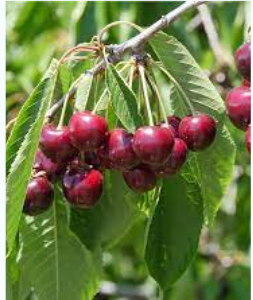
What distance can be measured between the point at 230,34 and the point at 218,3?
135 millimetres

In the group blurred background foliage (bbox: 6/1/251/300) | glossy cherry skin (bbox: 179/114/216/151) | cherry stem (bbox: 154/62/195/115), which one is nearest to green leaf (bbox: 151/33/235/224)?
cherry stem (bbox: 154/62/195/115)

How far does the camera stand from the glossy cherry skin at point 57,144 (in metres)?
1.88

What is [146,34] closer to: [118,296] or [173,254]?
[173,254]

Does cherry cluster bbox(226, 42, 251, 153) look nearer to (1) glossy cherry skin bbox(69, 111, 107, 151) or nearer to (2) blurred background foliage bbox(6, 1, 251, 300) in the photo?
(1) glossy cherry skin bbox(69, 111, 107, 151)

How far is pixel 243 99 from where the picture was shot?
5.75 feet

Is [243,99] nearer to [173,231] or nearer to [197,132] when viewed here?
[197,132]

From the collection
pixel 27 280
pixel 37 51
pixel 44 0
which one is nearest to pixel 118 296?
pixel 37 51

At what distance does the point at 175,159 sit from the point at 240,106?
0.18 m

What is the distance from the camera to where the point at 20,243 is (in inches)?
85.7

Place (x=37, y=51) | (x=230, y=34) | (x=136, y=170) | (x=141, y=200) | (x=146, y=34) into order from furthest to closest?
(x=37, y=51), (x=230, y=34), (x=141, y=200), (x=146, y=34), (x=136, y=170)

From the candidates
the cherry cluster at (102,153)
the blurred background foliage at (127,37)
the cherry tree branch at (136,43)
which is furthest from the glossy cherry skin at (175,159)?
the blurred background foliage at (127,37)

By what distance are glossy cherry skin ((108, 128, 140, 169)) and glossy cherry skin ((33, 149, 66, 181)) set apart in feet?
0.46

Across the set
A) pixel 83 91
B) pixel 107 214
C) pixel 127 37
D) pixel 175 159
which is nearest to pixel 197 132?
pixel 175 159

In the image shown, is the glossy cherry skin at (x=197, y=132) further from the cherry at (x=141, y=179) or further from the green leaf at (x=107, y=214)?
the green leaf at (x=107, y=214)
